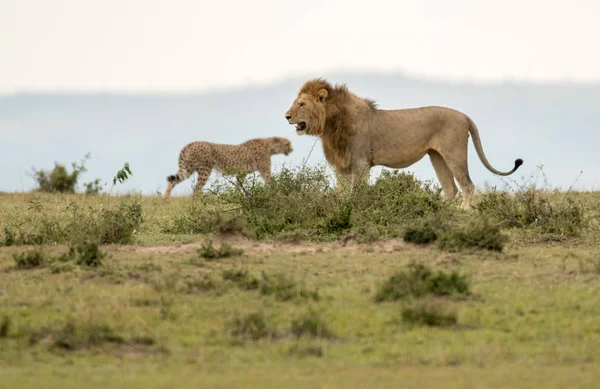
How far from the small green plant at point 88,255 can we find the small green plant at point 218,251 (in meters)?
0.89

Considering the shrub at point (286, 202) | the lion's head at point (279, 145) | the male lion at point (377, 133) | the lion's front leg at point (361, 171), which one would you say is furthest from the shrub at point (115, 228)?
the lion's head at point (279, 145)

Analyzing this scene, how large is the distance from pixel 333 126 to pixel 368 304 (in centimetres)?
744

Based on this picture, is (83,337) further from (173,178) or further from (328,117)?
(173,178)

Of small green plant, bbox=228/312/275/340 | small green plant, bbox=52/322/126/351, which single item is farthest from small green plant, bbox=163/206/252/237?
small green plant, bbox=52/322/126/351

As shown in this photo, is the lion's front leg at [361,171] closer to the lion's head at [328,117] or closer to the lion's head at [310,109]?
the lion's head at [328,117]

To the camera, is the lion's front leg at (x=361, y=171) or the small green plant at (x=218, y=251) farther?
the lion's front leg at (x=361, y=171)

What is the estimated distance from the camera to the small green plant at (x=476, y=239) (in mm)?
10766

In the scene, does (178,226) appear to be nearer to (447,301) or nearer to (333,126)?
(333,126)

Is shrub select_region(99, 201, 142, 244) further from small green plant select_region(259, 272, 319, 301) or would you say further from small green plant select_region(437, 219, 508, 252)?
small green plant select_region(259, 272, 319, 301)

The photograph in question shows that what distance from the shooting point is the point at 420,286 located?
8.58 meters

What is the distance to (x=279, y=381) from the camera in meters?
6.49

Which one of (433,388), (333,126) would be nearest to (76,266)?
(433,388)

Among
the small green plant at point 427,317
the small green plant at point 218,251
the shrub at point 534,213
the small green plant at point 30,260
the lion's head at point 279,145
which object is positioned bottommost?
the small green plant at point 427,317

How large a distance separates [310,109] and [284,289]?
710 centimetres
